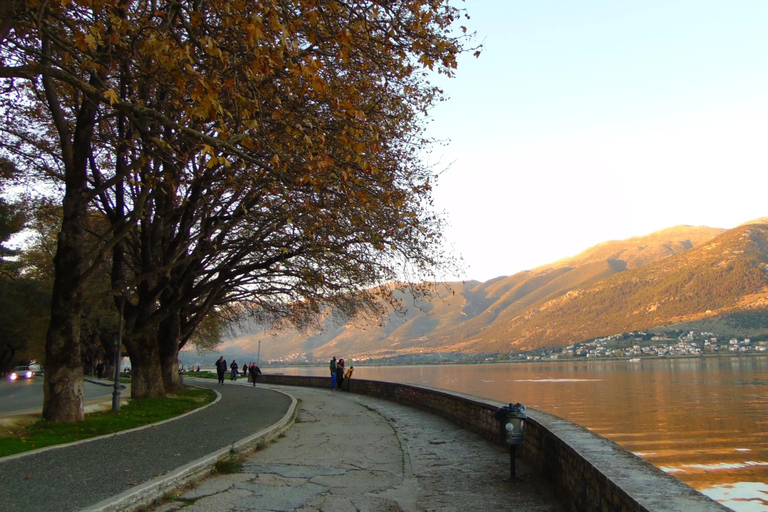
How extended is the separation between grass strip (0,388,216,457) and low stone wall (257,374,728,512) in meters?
7.85

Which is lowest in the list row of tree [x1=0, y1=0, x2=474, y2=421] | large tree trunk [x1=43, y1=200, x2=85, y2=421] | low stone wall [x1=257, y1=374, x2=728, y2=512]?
low stone wall [x1=257, y1=374, x2=728, y2=512]

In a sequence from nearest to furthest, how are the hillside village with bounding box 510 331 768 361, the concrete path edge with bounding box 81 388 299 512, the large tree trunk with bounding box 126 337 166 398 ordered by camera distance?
the concrete path edge with bounding box 81 388 299 512
the large tree trunk with bounding box 126 337 166 398
the hillside village with bounding box 510 331 768 361

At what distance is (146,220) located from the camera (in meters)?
18.2

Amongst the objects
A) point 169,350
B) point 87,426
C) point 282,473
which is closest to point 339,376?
point 169,350

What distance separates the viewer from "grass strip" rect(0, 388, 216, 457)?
9914mm

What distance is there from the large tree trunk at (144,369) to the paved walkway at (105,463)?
6.14 metres

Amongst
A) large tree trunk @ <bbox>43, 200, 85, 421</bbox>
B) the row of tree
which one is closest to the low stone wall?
the row of tree

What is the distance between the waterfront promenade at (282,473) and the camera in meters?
6.94

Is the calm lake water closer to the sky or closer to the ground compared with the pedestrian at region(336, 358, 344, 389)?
closer to the ground

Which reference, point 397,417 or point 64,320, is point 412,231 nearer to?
point 397,417

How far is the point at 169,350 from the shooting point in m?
23.2

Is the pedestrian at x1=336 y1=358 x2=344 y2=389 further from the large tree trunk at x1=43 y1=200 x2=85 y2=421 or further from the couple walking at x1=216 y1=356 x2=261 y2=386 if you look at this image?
the large tree trunk at x1=43 y1=200 x2=85 y2=421

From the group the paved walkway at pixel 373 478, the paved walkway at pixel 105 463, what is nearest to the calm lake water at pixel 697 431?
the paved walkway at pixel 373 478

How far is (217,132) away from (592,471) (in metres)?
6.96
